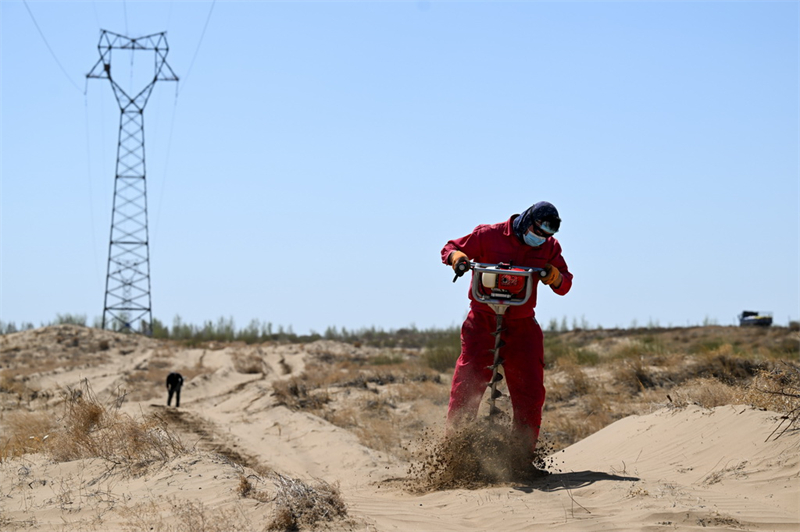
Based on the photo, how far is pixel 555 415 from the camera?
37.3 feet

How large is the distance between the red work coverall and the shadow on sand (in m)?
0.37

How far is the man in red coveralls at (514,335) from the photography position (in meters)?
6.48

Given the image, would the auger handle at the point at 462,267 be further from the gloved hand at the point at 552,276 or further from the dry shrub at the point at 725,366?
the dry shrub at the point at 725,366

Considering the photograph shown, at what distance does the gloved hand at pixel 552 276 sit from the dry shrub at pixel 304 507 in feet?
7.84

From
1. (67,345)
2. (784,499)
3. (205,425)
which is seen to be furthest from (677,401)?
(67,345)

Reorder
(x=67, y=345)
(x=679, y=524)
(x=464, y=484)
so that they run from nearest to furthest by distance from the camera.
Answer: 1. (x=679, y=524)
2. (x=464, y=484)
3. (x=67, y=345)

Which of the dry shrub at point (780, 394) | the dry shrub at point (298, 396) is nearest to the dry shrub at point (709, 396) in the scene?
the dry shrub at point (780, 394)

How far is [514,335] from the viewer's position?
662 centimetres

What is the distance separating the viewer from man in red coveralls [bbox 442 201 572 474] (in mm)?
6477

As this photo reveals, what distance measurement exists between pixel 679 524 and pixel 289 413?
9154mm

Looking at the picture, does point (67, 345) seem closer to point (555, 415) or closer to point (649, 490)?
point (555, 415)

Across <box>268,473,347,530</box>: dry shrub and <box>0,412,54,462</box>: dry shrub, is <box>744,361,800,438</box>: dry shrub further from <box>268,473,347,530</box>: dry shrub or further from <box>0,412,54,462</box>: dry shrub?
<box>0,412,54,462</box>: dry shrub

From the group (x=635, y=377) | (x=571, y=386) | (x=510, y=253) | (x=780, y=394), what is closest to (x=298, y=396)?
(x=571, y=386)

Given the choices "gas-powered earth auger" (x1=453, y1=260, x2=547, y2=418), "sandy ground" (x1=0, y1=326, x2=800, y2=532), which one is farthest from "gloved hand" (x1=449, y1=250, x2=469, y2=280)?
"sandy ground" (x1=0, y1=326, x2=800, y2=532)
